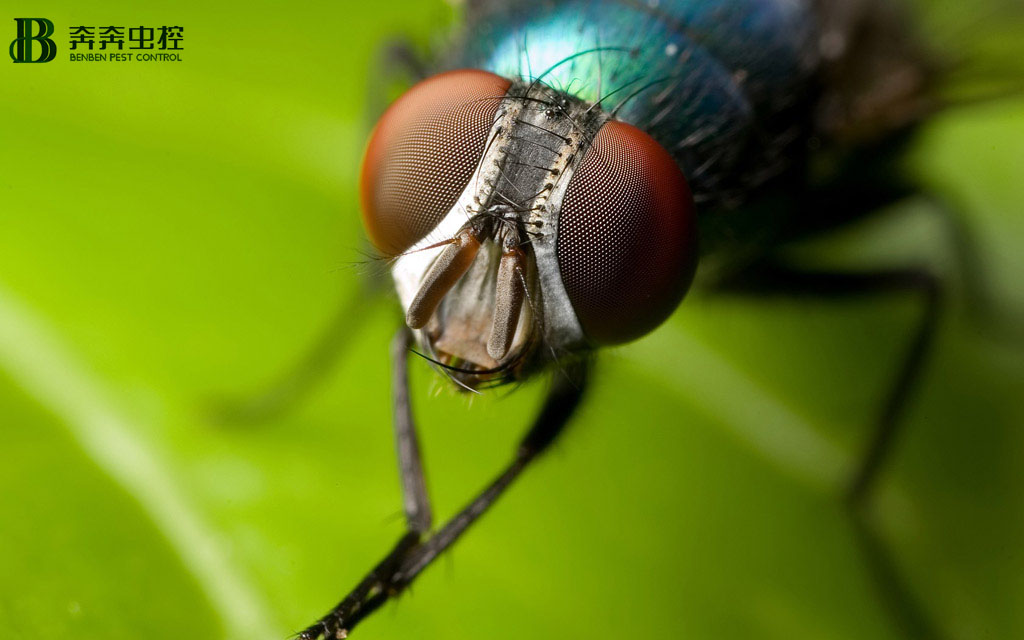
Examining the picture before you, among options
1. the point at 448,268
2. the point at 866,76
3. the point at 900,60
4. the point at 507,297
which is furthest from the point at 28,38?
the point at 900,60

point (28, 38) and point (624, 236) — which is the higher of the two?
point (28, 38)

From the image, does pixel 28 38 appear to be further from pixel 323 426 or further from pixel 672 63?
pixel 672 63

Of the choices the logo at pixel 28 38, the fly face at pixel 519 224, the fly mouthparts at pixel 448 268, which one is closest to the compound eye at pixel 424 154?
the fly face at pixel 519 224

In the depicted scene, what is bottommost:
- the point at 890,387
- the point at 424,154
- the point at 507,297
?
the point at 890,387

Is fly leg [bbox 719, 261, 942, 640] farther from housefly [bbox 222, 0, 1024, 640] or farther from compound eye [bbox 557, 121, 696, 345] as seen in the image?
compound eye [bbox 557, 121, 696, 345]

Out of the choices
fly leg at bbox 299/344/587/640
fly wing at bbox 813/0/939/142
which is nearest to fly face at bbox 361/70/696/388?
fly leg at bbox 299/344/587/640

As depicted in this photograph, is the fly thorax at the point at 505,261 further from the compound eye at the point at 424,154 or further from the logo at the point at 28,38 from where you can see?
the logo at the point at 28,38

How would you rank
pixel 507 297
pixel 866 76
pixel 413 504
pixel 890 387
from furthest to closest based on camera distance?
pixel 866 76 → pixel 890 387 → pixel 413 504 → pixel 507 297
